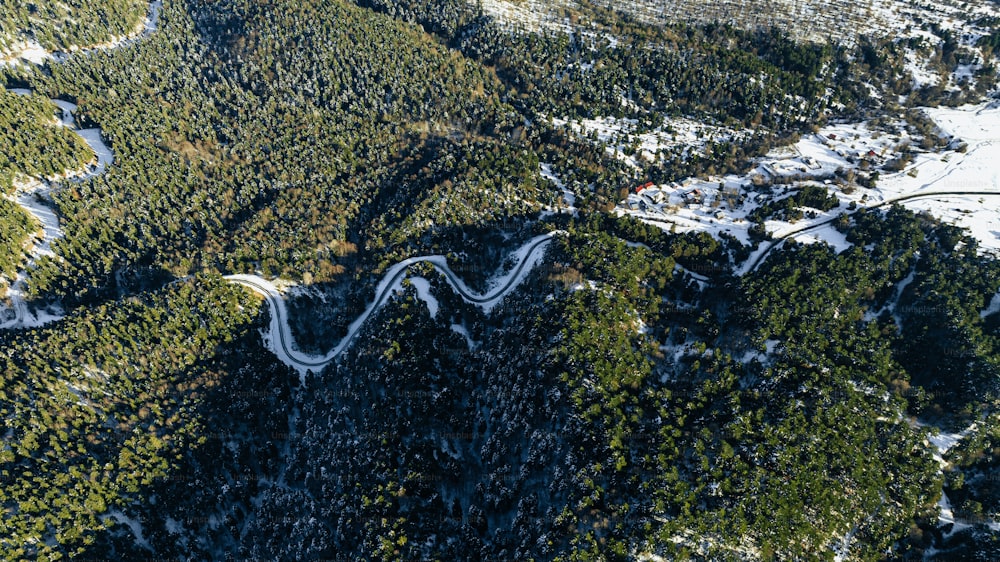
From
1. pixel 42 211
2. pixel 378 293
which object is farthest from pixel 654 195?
pixel 42 211

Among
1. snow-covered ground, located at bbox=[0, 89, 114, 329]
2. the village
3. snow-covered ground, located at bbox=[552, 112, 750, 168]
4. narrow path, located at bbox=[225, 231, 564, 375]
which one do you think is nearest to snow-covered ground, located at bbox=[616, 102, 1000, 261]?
the village

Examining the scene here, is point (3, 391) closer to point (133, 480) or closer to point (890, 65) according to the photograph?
point (133, 480)

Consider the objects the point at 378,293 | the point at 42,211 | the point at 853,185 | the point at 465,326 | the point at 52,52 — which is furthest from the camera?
the point at 52,52

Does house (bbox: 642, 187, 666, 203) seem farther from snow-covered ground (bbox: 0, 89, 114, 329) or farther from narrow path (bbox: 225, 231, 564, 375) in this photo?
snow-covered ground (bbox: 0, 89, 114, 329)

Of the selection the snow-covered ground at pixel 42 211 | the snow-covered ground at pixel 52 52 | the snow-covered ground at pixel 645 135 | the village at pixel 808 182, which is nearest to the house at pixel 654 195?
the village at pixel 808 182

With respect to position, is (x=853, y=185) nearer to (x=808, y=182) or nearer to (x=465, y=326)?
(x=808, y=182)

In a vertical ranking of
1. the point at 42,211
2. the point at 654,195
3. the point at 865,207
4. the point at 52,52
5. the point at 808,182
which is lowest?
the point at 865,207
